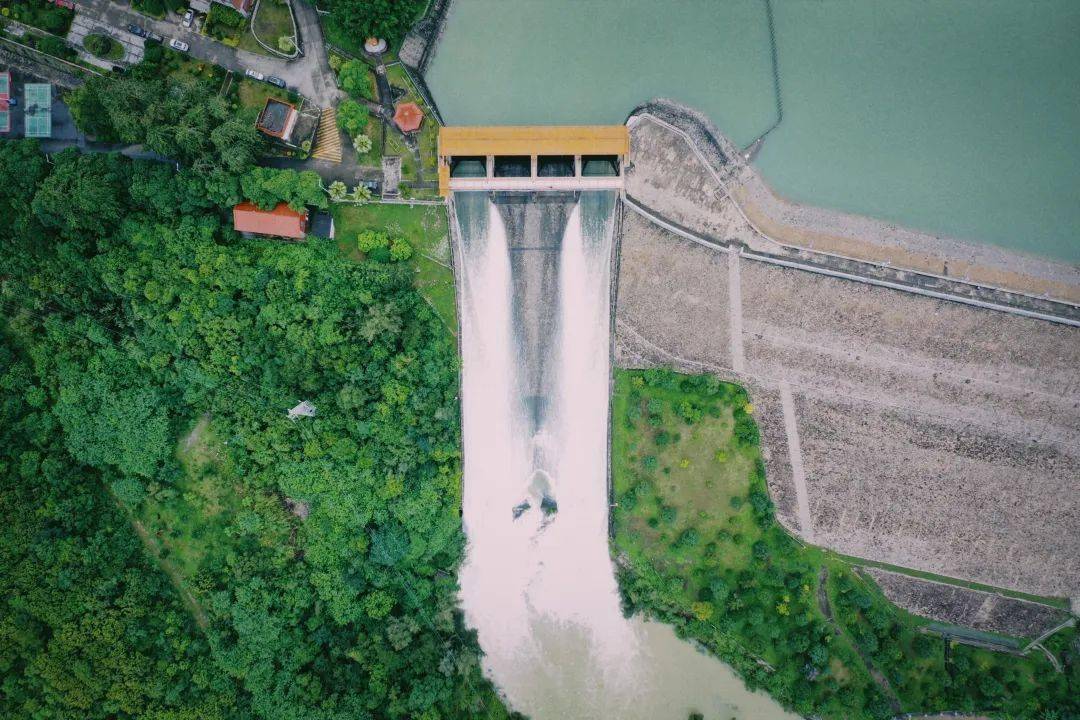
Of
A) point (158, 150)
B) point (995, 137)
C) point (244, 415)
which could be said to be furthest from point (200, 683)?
point (995, 137)

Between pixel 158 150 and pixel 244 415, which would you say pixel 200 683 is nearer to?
pixel 244 415

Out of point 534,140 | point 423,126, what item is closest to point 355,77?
point 423,126

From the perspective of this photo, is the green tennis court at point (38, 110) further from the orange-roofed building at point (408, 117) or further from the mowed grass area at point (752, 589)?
the mowed grass area at point (752, 589)

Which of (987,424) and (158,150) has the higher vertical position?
(158,150)

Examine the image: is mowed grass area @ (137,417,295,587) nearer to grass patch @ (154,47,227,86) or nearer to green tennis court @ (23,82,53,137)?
green tennis court @ (23,82,53,137)

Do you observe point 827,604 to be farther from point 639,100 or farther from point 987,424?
point 639,100

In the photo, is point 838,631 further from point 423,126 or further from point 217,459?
point 423,126

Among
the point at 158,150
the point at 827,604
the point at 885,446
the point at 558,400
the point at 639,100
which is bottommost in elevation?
the point at 827,604

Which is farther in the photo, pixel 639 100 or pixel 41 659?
pixel 639 100
